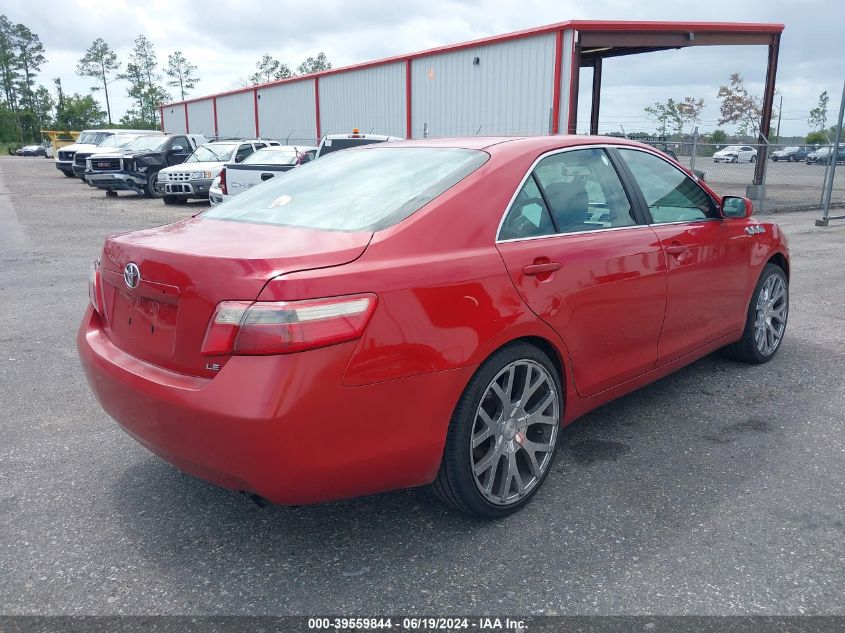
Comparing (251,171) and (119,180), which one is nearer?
(251,171)

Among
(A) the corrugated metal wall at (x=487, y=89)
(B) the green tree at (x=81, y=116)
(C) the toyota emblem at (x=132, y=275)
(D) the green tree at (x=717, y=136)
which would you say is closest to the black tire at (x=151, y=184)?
(A) the corrugated metal wall at (x=487, y=89)

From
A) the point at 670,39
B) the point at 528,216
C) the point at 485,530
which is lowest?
the point at 485,530

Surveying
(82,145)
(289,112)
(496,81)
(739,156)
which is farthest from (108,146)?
(739,156)

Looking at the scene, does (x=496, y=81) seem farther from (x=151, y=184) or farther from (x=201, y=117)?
(x=201, y=117)

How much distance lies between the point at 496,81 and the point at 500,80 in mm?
170

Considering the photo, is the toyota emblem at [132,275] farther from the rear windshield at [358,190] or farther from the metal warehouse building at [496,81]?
the metal warehouse building at [496,81]

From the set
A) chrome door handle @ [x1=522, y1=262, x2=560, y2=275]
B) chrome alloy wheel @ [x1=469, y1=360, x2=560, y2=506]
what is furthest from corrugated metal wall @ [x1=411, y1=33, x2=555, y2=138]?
chrome alloy wheel @ [x1=469, y1=360, x2=560, y2=506]

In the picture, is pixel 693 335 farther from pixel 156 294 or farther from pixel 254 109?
pixel 254 109

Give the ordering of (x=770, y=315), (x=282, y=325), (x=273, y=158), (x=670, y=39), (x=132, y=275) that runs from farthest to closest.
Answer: (x=670, y=39)
(x=273, y=158)
(x=770, y=315)
(x=132, y=275)
(x=282, y=325)

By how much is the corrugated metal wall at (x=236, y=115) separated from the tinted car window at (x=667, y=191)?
1423 inches

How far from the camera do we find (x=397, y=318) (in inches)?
95.9

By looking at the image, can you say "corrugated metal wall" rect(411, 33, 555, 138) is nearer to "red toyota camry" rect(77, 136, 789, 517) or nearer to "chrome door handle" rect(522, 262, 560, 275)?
"red toyota camry" rect(77, 136, 789, 517)

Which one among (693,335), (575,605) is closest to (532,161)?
(693,335)

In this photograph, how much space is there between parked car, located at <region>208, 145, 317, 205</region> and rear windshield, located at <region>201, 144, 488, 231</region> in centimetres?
996
